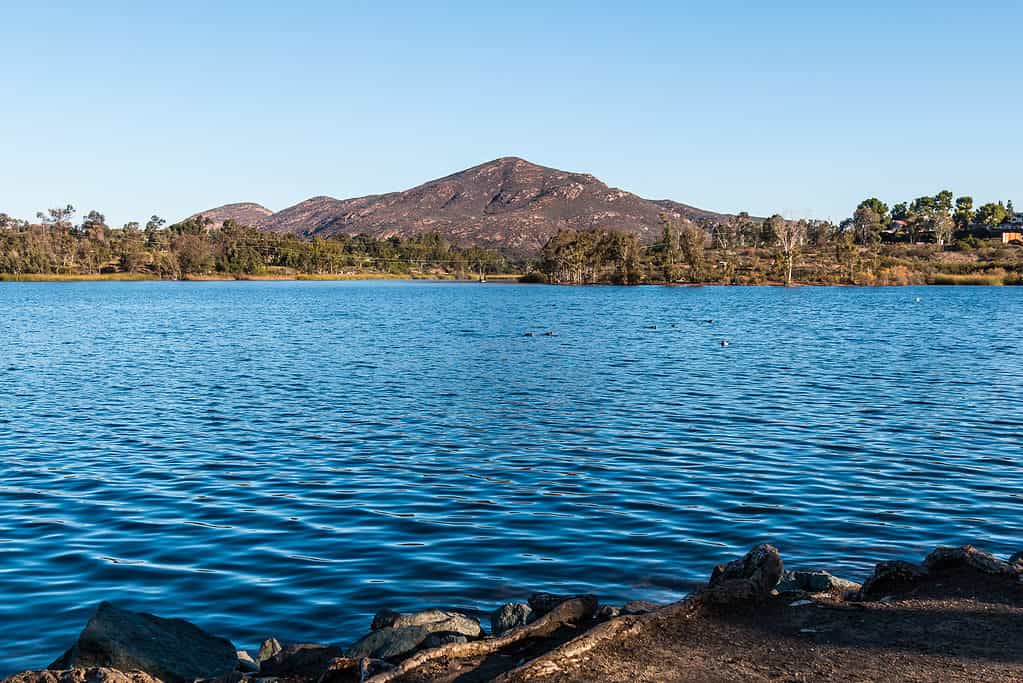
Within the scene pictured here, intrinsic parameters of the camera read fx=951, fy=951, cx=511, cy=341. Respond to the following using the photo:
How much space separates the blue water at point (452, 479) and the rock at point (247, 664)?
86 centimetres

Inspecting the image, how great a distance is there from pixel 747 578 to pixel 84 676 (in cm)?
770

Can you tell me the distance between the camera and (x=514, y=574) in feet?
49.6

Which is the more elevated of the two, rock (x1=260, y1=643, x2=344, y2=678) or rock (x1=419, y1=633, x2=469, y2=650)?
rock (x1=419, y1=633, x2=469, y2=650)

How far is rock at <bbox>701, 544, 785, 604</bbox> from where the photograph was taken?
11.6m

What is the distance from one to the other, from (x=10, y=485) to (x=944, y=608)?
18939 millimetres

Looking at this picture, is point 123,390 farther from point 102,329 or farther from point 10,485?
point 102,329

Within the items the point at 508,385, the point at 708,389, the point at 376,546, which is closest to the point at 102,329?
the point at 508,385

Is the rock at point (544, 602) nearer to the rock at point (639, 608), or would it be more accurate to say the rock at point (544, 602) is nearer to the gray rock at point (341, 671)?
the rock at point (639, 608)

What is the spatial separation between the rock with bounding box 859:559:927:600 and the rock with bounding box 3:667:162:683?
8.87m

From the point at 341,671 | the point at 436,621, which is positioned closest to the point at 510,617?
the point at 436,621

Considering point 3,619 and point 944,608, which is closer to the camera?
point 944,608

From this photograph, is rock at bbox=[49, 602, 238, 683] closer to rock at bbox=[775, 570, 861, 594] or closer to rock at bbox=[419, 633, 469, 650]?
rock at bbox=[419, 633, 469, 650]

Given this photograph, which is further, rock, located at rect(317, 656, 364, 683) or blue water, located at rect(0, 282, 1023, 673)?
blue water, located at rect(0, 282, 1023, 673)

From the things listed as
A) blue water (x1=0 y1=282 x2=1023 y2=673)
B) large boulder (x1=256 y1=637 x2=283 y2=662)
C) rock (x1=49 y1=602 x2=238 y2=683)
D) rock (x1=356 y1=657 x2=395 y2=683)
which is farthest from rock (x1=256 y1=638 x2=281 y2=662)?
rock (x1=356 y1=657 x2=395 y2=683)
